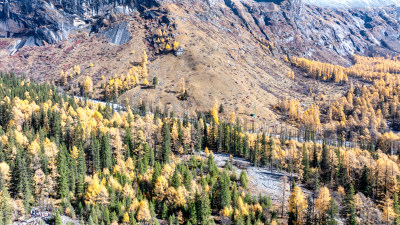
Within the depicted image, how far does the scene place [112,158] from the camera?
347ft

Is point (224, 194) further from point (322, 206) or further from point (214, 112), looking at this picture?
point (214, 112)

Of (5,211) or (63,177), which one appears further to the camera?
(63,177)

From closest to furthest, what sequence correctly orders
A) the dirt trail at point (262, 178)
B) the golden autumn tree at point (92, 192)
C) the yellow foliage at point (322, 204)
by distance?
the yellow foliage at point (322, 204), the golden autumn tree at point (92, 192), the dirt trail at point (262, 178)

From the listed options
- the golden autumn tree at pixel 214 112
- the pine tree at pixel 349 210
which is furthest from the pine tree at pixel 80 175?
the golden autumn tree at pixel 214 112

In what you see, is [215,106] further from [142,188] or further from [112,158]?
[142,188]

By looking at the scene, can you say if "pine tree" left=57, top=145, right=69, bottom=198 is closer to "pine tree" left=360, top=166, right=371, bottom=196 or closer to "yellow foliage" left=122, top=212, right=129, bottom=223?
"yellow foliage" left=122, top=212, right=129, bottom=223

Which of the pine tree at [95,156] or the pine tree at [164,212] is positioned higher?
the pine tree at [95,156]

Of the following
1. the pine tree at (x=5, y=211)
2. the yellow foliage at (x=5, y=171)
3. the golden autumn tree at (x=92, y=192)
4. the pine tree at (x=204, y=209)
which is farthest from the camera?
the golden autumn tree at (x=92, y=192)

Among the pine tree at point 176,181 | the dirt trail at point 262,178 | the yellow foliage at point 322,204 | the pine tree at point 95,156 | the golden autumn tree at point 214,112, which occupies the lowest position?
the dirt trail at point 262,178

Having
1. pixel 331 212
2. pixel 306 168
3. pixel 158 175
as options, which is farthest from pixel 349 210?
pixel 158 175

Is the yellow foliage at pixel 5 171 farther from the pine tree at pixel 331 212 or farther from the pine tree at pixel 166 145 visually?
the pine tree at pixel 331 212

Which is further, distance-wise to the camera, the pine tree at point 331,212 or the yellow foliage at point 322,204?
the yellow foliage at point 322,204

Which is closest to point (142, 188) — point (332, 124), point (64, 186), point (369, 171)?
point (64, 186)

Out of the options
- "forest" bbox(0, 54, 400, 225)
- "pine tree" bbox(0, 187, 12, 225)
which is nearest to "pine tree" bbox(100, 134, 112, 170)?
"forest" bbox(0, 54, 400, 225)
